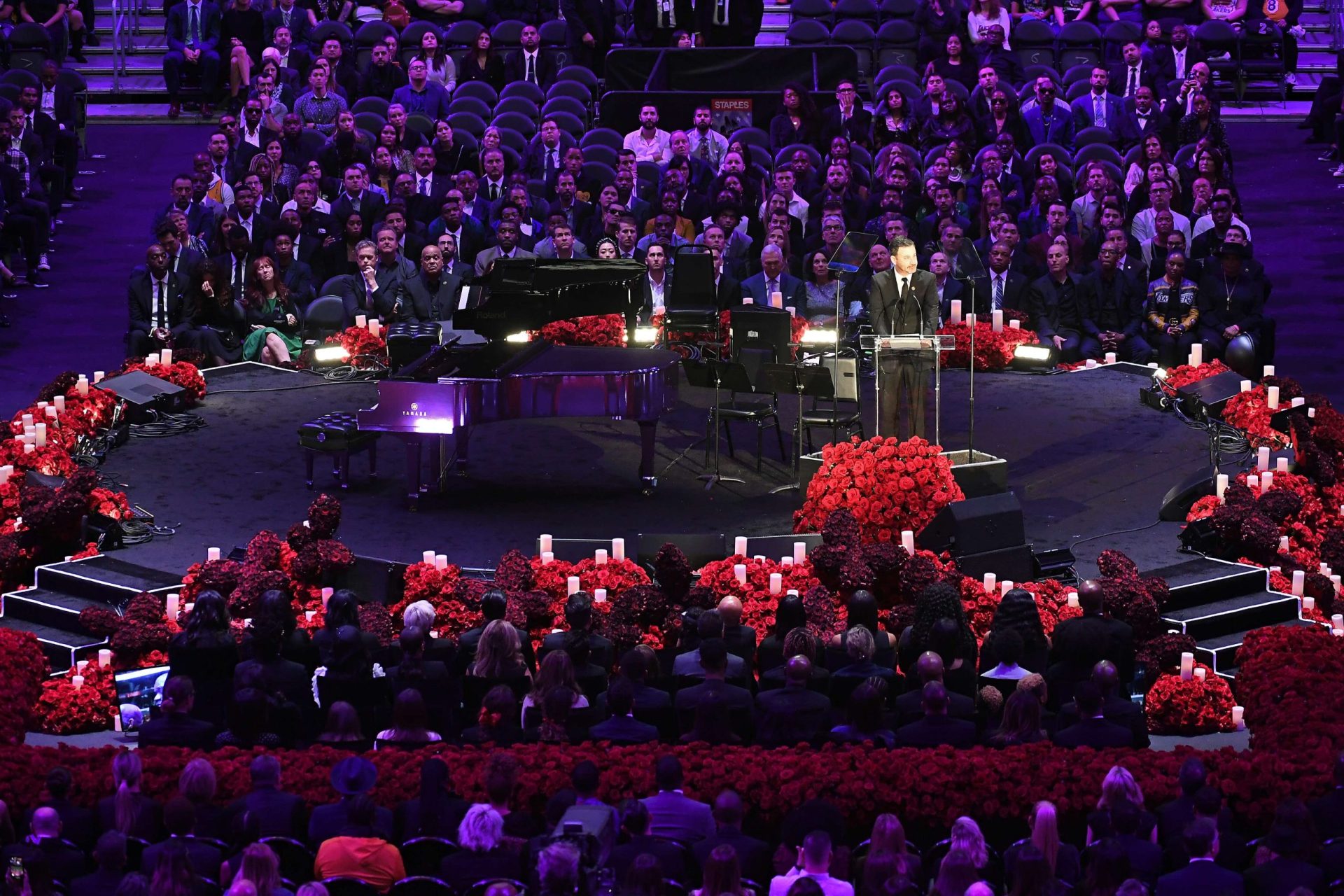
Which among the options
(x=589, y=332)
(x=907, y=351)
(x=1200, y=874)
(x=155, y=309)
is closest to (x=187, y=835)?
(x=1200, y=874)

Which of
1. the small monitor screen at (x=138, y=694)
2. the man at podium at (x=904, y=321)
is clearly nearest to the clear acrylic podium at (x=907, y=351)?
the man at podium at (x=904, y=321)

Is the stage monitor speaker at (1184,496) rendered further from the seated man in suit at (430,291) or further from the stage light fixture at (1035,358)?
the seated man in suit at (430,291)

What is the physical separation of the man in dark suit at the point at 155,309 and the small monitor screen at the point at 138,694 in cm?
629

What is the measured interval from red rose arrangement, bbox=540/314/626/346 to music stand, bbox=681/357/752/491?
2658 millimetres

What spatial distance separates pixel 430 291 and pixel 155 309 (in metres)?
2.09

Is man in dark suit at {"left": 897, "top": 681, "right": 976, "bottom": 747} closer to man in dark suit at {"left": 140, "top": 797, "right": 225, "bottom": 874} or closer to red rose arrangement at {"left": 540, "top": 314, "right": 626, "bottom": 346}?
man in dark suit at {"left": 140, "top": 797, "right": 225, "bottom": 874}

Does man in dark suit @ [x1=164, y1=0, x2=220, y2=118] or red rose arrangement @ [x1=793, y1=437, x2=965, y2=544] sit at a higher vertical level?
man in dark suit @ [x1=164, y1=0, x2=220, y2=118]

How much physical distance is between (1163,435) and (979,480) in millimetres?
2271

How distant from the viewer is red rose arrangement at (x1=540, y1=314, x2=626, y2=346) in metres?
16.3

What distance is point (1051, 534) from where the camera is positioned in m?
12.3

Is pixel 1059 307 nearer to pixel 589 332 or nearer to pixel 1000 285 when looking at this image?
pixel 1000 285

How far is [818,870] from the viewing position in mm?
7129

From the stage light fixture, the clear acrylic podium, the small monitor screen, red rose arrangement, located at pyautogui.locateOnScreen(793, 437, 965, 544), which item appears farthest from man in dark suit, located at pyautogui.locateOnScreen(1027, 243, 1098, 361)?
the small monitor screen

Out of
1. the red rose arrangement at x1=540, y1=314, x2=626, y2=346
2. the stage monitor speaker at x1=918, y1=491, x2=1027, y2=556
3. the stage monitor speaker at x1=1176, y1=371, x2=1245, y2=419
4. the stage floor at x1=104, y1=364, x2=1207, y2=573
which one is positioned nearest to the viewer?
the stage monitor speaker at x1=918, y1=491, x2=1027, y2=556
